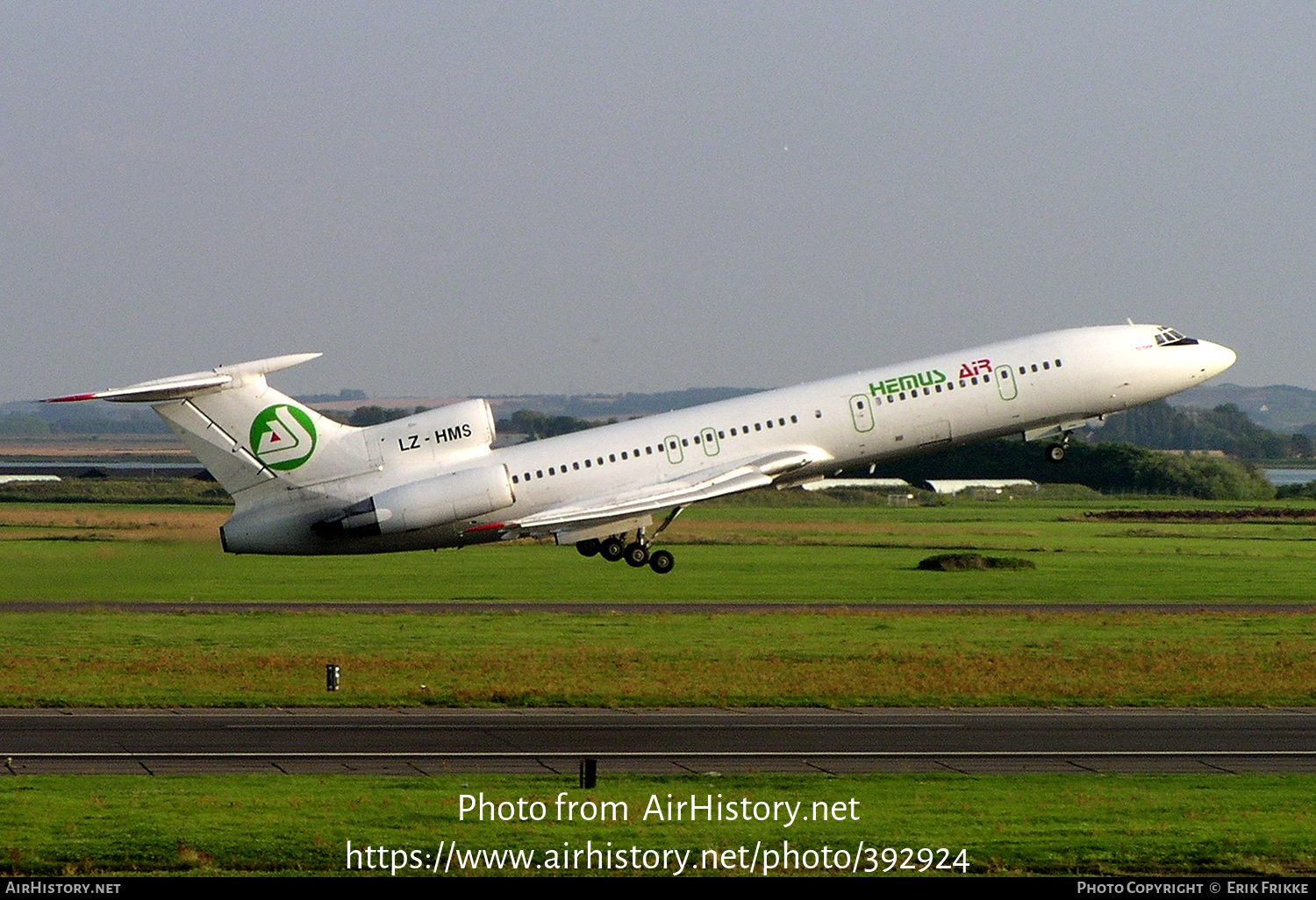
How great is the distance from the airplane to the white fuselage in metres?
0.04

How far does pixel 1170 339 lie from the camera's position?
48812mm

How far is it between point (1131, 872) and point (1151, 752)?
36.6ft

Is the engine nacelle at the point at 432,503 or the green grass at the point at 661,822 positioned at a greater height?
the engine nacelle at the point at 432,503

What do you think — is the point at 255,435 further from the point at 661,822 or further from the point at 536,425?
the point at 536,425

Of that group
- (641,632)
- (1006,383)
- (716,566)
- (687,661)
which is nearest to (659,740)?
(687,661)

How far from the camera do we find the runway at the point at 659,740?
3175 cm

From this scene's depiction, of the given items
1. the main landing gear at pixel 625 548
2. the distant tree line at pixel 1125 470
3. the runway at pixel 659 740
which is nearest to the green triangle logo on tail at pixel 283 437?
the main landing gear at pixel 625 548

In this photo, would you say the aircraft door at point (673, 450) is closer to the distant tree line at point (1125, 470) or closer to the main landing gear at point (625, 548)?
the main landing gear at point (625, 548)

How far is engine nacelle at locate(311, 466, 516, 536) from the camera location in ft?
150

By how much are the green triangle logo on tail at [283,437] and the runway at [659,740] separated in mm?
8759

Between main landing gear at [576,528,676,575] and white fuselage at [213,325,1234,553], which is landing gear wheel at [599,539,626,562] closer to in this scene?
main landing gear at [576,528,676,575]

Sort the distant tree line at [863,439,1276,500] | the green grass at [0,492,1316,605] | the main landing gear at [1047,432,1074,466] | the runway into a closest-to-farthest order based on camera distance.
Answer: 1. the runway
2. the green grass at [0,492,1316,605]
3. the main landing gear at [1047,432,1074,466]
4. the distant tree line at [863,439,1276,500]

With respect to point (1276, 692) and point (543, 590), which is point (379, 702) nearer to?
point (1276, 692)

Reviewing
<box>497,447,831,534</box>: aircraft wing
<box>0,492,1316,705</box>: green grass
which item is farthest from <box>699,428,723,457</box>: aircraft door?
<box>0,492,1316,705</box>: green grass
